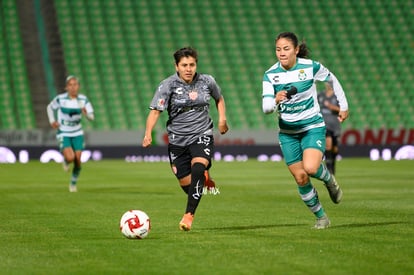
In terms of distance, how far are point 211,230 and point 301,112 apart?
1659 mm

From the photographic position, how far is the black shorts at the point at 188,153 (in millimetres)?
11195

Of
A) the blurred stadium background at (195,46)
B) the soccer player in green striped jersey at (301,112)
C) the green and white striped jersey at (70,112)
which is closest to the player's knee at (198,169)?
the soccer player in green striped jersey at (301,112)

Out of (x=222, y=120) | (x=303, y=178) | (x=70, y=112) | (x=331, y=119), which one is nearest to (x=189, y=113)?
(x=222, y=120)

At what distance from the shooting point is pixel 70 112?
65.9ft

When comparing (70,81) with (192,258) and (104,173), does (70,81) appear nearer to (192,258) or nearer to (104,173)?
(104,173)

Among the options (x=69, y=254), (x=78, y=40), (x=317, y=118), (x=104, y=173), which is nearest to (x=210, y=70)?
(x=78, y=40)

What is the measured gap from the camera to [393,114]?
37.3 m

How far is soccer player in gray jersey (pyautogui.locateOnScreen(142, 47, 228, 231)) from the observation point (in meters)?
11.0

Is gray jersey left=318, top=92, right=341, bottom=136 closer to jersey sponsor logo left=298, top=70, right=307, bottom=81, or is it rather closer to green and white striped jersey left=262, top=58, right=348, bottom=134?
green and white striped jersey left=262, top=58, right=348, bottom=134

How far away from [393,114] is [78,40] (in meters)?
12.6

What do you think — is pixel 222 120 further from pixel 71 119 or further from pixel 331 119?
pixel 331 119

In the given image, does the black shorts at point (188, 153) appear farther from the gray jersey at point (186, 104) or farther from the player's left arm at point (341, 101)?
the player's left arm at point (341, 101)

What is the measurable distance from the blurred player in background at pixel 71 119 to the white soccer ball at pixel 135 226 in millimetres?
9348

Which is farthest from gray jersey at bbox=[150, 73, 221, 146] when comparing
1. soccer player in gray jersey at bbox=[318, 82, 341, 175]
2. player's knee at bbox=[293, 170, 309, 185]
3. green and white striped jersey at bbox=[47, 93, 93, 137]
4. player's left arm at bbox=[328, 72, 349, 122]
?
soccer player in gray jersey at bbox=[318, 82, 341, 175]
